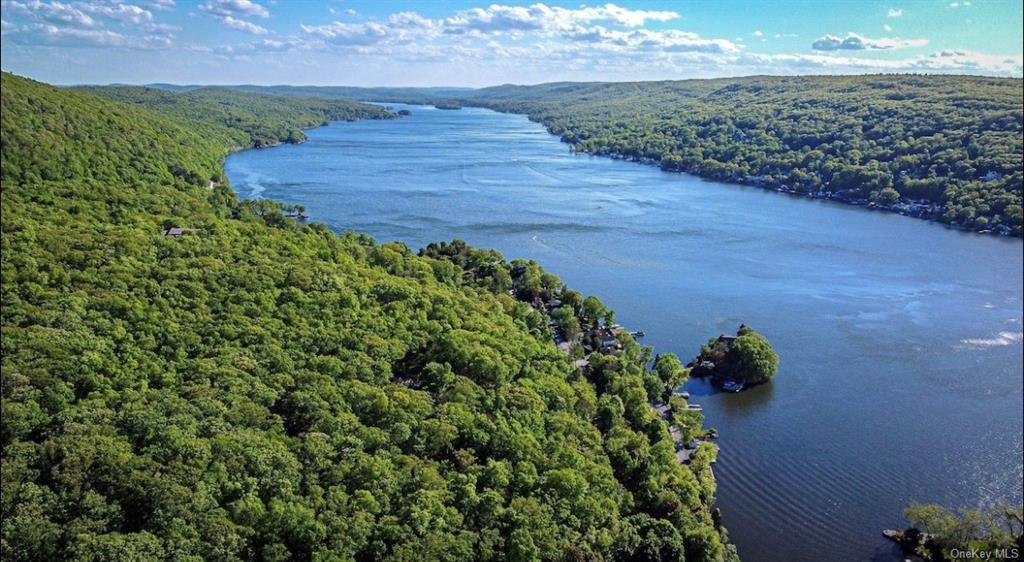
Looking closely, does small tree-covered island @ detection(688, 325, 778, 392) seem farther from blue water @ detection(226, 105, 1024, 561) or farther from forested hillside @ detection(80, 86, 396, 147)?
forested hillside @ detection(80, 86, 396, 147)

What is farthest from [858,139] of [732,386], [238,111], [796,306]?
[238,111]

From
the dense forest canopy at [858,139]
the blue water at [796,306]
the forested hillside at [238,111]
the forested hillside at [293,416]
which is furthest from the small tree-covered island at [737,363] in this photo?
the forested hillside at [238,111]

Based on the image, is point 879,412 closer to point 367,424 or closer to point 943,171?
point 367,424

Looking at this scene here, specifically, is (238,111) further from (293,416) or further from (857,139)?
(293,416)

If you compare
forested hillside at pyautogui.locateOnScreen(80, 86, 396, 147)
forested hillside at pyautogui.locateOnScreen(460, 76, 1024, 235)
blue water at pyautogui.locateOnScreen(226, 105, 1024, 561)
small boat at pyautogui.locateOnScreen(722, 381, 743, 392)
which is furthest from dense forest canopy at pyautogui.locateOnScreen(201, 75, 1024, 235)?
forested hillside at pyautogui.locateOnScreen(80, 86, 396, 147)

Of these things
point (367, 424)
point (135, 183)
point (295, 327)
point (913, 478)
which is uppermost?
point (135, 183)

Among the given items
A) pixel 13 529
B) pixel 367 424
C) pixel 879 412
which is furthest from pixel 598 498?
pixel 879 412

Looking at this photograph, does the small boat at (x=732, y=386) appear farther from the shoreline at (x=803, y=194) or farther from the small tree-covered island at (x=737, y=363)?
the shoreline at (x=803, y=194)
